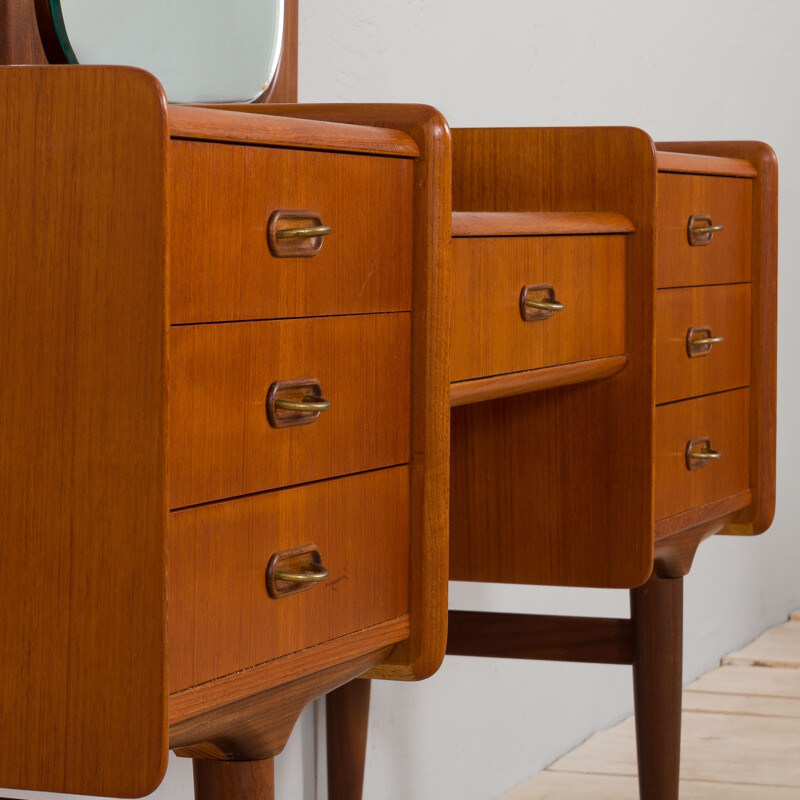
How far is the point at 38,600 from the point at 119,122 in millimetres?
250

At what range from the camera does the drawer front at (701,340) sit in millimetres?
1577

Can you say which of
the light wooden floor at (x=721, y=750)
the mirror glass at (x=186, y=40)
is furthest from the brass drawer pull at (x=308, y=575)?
the light wooden floor at (x=721, y=750)

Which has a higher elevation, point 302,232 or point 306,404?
point 302,232

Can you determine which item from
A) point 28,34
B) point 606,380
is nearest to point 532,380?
point 606,380

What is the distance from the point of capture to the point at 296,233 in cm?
92

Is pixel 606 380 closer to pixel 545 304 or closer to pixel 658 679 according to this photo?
pixel 545 304

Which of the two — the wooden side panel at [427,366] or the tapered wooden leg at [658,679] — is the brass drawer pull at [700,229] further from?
the wooden side panel at [427,366]

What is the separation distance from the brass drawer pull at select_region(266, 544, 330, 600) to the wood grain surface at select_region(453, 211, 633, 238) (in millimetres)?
333

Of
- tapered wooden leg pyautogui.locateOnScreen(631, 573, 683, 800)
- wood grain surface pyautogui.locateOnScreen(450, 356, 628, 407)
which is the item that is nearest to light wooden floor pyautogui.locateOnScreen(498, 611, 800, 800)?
tapered wooden leg pyautogui.locateOnScreen(631, 573, 683, 800)

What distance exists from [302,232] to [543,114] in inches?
60.1

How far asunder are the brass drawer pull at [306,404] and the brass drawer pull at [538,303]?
393 millimetres

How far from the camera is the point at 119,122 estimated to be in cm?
77

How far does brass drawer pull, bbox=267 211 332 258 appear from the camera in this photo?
0.90m

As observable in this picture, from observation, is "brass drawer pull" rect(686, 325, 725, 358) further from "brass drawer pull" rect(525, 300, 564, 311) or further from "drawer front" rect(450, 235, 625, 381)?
"brass drawer pull" rect(525, 300, 564, 311)
